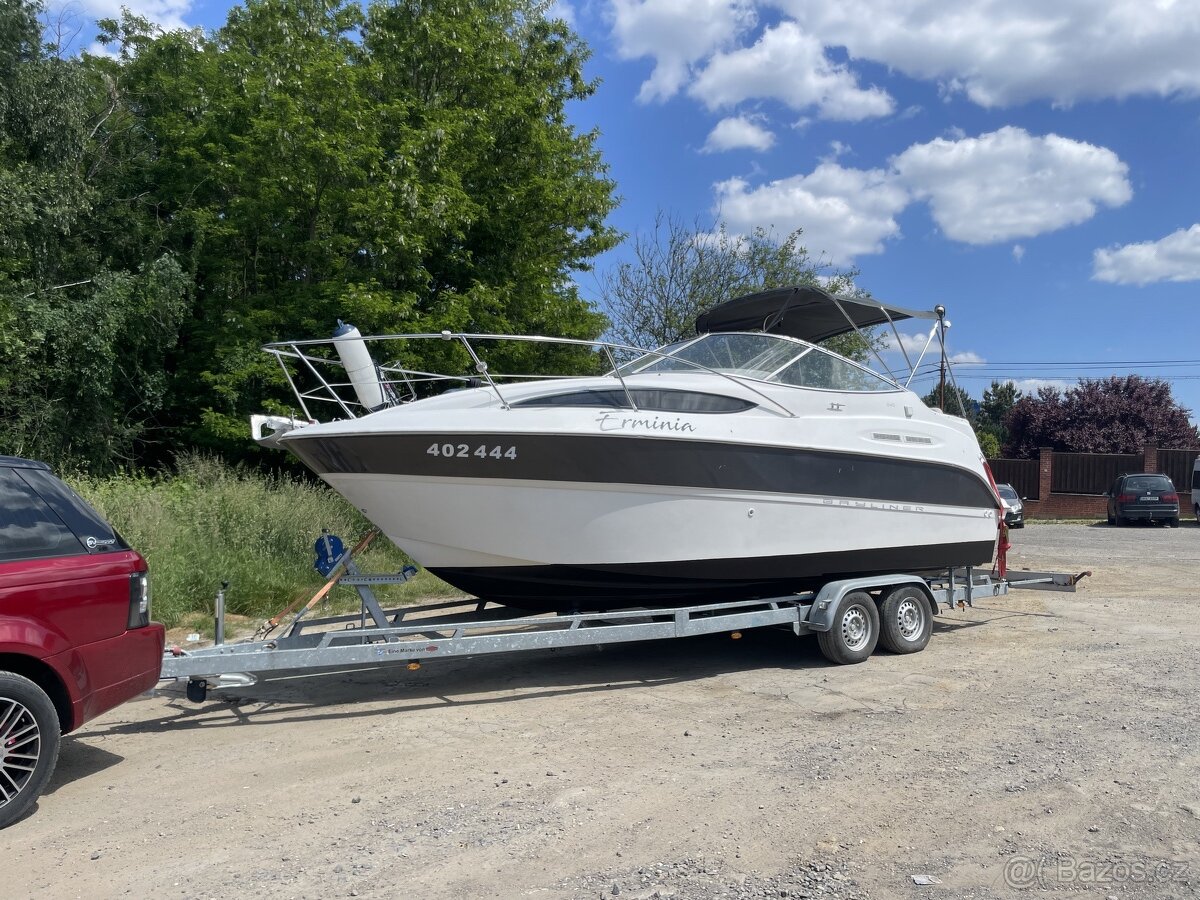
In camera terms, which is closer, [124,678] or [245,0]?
[124,678]

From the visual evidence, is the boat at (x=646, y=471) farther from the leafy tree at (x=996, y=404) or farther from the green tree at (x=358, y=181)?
the leafy tree at (x=996, y=404)

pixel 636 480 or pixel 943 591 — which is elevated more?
pixel 636 480

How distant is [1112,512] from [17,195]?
2703 cm

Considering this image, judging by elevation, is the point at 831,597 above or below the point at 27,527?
below

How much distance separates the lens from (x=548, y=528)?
6301mm

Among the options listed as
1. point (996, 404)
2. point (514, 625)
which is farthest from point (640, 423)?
point (996, 404)

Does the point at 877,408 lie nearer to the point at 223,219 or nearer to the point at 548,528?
the point at 548,528

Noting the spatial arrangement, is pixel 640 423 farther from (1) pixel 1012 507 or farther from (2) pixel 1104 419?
(2) pixel 1104 419

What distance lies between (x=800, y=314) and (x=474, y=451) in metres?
4.18

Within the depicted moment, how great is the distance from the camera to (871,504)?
24.7 ft

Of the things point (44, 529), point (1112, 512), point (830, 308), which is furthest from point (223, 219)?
point (1112, 512)

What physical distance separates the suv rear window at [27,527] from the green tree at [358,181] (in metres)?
10.4

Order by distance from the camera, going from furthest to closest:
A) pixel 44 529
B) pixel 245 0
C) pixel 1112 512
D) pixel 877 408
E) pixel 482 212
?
pixel 1112 512 → pixel 245 0 → pixel 482 212 → pixel 877 408 → pixel 44 529

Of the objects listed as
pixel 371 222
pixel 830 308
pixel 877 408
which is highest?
pixel 371 222
